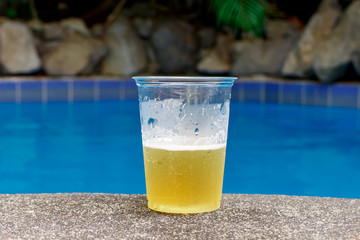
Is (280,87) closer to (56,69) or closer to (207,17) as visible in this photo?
(207,17)

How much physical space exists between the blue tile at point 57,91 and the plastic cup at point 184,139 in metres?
6.69

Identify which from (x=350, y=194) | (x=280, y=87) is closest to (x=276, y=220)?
(x=350, y=194)

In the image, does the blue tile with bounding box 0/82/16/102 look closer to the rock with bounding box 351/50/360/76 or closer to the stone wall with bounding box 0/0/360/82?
the stone wall with bounding box 0/0/360/82

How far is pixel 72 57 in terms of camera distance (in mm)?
8539

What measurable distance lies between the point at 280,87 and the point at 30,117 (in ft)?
11.6

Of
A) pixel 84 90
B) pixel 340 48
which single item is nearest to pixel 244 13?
pixel 340 48

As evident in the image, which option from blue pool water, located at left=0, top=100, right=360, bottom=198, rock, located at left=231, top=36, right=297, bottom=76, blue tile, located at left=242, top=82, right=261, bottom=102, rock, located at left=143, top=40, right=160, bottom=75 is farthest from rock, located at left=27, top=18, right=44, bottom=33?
blue tile, located at left=242, top=82, right=261, bottom=102

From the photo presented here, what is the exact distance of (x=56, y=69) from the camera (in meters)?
8.51

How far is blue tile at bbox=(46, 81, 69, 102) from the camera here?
8.09 meters

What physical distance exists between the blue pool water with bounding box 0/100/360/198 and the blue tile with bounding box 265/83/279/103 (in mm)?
576

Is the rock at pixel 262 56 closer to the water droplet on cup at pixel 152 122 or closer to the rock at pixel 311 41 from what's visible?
the rock at pixel 311 41

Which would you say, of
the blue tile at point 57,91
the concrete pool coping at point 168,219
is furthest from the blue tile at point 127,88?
Answer: the concrete pool coping at point 168,219

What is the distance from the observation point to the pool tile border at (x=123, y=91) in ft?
24.1

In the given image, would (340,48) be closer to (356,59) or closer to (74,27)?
(356,59)
